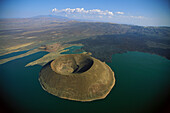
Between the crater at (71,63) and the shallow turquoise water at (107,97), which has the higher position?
the crater at (71,63)

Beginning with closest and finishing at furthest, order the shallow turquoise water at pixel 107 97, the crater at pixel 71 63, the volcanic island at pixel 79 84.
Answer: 1. the shallow turquoise water at pixel 107 97
2. the volcanic island at pixel 79 84
3. the crater at pixel 71 63

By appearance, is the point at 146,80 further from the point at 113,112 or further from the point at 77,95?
the point at 77,95

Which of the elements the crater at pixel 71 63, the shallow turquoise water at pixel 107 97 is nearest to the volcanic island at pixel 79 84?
the shallow turquoise water at pixel 107 97

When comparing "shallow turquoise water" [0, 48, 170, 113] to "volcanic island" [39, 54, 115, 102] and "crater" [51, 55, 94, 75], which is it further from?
"crater" [51, 55, 94, 75]

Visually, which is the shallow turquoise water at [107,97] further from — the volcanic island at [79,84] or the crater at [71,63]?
the crater at [71,63]

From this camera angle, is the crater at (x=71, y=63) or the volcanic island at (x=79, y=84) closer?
the volcanic island at (x=79, y=84)

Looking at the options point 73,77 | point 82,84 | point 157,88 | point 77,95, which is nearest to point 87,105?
point 77,95

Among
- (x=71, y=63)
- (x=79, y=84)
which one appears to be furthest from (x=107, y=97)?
(x=71, y=63)

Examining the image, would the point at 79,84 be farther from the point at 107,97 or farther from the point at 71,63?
the point at 71,63
